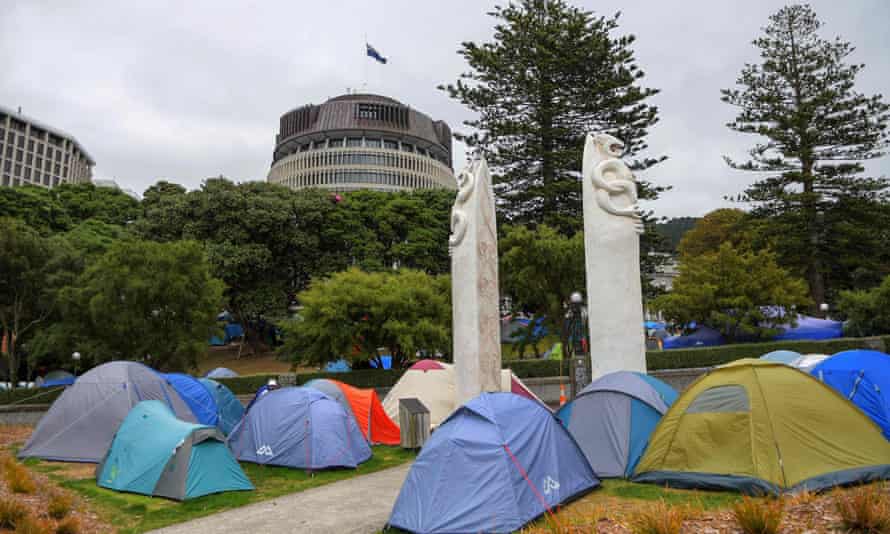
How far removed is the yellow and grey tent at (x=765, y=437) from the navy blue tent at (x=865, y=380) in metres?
2.28

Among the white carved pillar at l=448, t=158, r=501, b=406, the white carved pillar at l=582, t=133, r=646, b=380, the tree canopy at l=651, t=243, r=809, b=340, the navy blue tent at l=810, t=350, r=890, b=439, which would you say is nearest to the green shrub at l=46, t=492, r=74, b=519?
the white carved pillar at l=448, t=158, r=501, b=406

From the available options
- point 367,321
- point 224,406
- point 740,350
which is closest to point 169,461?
point 224,406

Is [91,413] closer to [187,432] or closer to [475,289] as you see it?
[187,432]

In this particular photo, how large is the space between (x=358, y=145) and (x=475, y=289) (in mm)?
66302

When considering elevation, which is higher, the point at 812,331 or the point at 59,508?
the point at 812,331

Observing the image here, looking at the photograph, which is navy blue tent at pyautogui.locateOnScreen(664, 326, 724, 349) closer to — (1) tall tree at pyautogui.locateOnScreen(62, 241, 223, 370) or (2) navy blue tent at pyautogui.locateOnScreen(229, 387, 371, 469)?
(2) navy blue tent at pyautogui.locateOnScreen(229, 387, 371, 469)

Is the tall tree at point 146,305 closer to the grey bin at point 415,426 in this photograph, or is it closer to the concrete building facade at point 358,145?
the grey bin at point 415,426

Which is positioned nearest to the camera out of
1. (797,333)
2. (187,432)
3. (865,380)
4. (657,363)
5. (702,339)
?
(187,432)

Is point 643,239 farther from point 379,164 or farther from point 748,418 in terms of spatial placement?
point 379,164

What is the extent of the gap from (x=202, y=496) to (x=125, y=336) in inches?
492

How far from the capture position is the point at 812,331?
22.5 metres

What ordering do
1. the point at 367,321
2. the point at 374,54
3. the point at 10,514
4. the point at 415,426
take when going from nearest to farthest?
the point at 10,514 → the point at 415,426 → the point at 367,321 → the point at 374,54

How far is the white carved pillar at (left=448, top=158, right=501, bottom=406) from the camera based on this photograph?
13.8 m

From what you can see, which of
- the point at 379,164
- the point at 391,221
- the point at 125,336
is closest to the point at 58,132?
the point at 379,164
